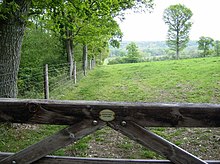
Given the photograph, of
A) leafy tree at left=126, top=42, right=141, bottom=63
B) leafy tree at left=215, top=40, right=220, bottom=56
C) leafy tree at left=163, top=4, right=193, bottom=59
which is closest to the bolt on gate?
leafy tree at left=163, top=4, right=193, bottom=59

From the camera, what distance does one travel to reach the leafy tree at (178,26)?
1954 inches

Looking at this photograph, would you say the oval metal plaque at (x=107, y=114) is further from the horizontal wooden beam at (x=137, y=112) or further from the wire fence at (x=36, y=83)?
the wire fence at (x=36, y=83)

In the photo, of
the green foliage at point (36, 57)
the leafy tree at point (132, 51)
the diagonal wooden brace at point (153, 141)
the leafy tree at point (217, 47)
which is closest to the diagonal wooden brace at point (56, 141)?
the diagonal wooden brace at point (153, 141)

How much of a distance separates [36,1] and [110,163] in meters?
5.62

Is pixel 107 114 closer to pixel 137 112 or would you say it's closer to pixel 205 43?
pixel 137 112

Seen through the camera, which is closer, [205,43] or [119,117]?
[119,117]

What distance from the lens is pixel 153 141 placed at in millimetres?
2023

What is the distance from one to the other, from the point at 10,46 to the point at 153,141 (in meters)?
4.97

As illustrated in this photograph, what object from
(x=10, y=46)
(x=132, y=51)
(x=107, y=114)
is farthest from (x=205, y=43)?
(x=107, y=114)

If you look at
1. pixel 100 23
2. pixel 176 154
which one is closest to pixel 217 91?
pixel 176 154

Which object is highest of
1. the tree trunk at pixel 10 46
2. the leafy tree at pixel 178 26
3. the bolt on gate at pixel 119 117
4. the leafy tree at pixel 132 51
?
the leafy tree at pixel 178 26

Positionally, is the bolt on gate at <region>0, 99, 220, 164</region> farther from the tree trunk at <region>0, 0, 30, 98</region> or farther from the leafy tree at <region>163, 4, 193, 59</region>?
the leafy tree at <region>163, 4, 193, 59</region>

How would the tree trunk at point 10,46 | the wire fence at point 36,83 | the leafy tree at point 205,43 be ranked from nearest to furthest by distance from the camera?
1. the tree trunk at point 10,46
2. the wire fence at point 36,83
3. the leafy tree at point 205,43

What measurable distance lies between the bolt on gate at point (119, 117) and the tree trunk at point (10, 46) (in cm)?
419
